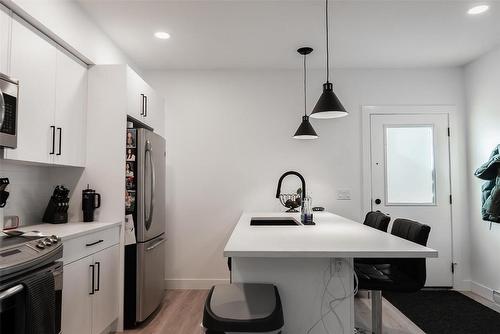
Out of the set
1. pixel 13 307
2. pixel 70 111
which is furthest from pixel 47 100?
pixel 13 307

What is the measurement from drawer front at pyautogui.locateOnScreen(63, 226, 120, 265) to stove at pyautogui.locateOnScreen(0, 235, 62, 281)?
0.79 feet

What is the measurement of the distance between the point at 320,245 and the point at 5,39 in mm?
2108

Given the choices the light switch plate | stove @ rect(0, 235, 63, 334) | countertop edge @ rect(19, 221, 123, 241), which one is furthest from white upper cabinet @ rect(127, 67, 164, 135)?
the light switch plate

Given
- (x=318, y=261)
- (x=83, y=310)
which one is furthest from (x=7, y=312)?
(x=318, y=261)

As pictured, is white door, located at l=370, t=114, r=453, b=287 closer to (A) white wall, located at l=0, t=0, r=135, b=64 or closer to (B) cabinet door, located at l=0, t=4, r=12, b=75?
(A) white wall, located at l=0, t=0, r=135, b=64

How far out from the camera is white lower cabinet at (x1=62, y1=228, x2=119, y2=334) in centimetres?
208

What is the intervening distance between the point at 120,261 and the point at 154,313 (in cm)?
76

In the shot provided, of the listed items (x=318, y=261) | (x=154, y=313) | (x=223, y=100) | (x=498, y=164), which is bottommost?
(x=154, y=313)

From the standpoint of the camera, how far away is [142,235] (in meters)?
2.81

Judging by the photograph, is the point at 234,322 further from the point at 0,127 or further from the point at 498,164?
the point at 498,164

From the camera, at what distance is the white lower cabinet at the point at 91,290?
6.83 feet

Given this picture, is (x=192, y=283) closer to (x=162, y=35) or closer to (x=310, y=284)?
(x=310, y=284)

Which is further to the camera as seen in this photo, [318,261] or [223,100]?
[223,100]

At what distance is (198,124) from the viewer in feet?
13.2
